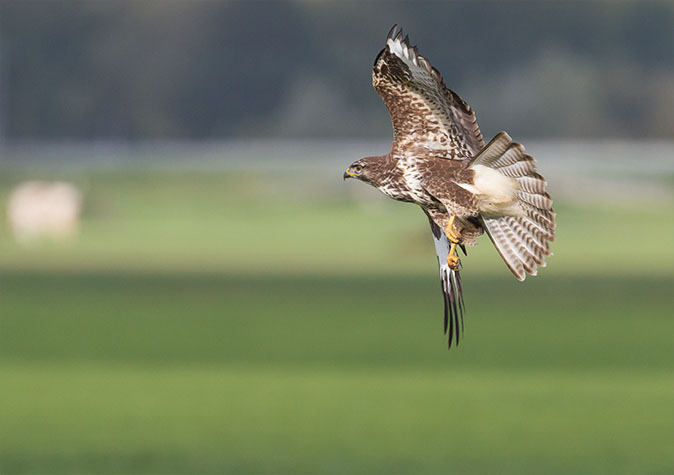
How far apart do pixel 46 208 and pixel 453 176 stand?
161 ft

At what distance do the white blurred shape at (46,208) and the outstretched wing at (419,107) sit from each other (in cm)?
4672

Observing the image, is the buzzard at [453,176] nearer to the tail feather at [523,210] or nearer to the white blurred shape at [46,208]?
the tail feather at [523,210]

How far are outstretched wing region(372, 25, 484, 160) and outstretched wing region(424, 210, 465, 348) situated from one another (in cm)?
19

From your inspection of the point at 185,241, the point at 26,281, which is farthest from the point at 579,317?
the point at 26,281

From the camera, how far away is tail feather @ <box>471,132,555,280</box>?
10.4 ft

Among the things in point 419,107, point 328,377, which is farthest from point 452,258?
point 328,377

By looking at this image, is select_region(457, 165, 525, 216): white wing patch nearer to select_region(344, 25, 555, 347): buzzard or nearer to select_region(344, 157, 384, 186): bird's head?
select_region(344, 25, 555, 347): buzzard

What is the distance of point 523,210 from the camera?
3.27 meters

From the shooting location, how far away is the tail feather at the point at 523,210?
3.18 metres

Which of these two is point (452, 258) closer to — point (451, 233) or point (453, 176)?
point (451, 233)

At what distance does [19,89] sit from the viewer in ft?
160

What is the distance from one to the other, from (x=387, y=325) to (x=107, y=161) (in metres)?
13.1

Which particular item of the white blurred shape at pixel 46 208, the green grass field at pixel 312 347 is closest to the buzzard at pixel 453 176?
the green grass field at pixel 312 347

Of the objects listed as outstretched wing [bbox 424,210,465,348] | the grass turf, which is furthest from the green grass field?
outstretched wing [bbox 424,210,465,348]
